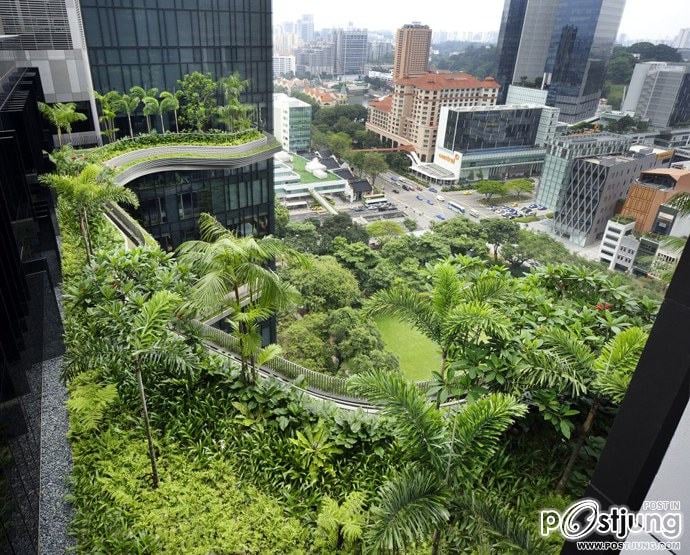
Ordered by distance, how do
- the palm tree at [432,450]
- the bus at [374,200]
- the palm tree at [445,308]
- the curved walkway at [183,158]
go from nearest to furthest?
the palm tree at [432,450] < the palm tree at [445,308] < the curved walkway at [183,158] < the bus at [374,200]

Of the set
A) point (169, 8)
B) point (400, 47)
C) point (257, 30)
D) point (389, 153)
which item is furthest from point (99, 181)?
point (400, 47)

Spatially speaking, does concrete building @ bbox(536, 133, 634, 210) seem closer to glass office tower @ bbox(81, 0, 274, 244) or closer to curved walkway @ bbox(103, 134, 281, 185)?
glass office tower @ bbox(81, 0, 274, 244)

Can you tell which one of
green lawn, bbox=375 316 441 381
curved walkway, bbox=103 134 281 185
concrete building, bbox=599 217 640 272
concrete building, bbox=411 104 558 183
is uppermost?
curved walkway, bbox=103 134 281 185

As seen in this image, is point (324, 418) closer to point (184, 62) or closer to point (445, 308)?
point (445, 308)

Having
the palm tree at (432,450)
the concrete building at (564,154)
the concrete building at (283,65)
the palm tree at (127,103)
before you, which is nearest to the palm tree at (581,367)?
the palm tree at (432,450)

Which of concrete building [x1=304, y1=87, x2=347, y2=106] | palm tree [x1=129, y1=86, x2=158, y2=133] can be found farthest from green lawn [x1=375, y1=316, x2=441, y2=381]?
concrete building [x1=304, y1=87, x2=347, y2=106]

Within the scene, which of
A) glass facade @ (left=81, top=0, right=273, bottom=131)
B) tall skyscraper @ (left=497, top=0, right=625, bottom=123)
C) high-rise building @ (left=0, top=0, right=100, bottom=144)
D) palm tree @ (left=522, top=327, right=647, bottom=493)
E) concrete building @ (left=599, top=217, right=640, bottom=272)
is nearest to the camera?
palm tree @ (left=522, top=327, right=647, bottom=493)

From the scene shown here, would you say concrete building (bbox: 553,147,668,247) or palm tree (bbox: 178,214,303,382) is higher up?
palm tree (bbox: 178,214,303,382)

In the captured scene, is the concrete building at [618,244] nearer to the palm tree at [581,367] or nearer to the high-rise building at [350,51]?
the palm tree at [581,367]
